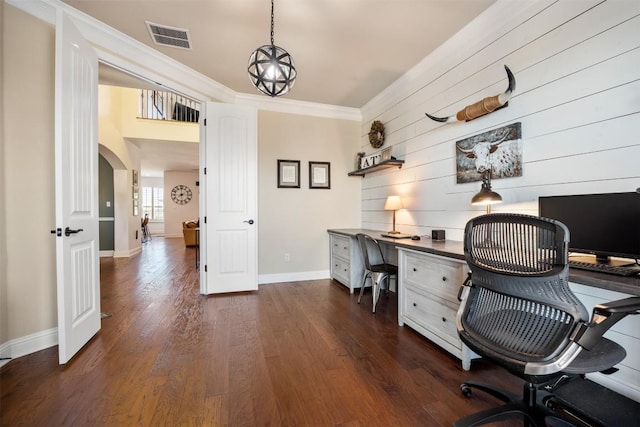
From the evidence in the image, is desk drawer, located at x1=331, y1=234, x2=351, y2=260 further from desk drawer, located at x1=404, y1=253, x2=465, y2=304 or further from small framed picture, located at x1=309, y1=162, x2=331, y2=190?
desk drawer, located at x1=404, y1=253, x2=465, y2=304

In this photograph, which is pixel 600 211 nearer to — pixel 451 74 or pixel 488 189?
pixel 488 189

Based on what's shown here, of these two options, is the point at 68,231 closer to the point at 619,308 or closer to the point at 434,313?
the point at 434,313

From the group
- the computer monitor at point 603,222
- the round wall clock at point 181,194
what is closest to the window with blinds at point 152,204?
the round wall clock at point 181,194

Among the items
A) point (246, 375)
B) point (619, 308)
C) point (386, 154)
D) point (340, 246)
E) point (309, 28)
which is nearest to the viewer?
point (619, 308)

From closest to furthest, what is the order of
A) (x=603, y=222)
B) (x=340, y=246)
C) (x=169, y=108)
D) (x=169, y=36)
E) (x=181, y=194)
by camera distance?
(x=603, y=222) → (x=169, y=36) → (x=340, y=246) → (x=169, y=108) → (x=181, y=194)

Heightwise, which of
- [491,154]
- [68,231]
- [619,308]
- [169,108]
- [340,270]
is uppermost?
[169,108]

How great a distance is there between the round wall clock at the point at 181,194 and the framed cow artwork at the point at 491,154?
10.9 metres

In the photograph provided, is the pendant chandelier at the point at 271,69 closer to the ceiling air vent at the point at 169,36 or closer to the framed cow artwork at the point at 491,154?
the ceiling air vent at the point at 169,36

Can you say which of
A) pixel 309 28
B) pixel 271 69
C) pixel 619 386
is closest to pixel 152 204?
pixel 309 28

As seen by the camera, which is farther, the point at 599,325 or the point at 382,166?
the point at 382,166

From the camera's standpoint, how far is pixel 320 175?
14.3ft

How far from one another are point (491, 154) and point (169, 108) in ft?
25.7

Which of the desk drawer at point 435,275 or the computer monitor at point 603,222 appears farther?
the desk drawer at point 435,275

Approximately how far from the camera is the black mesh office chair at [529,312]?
39.6 inches
